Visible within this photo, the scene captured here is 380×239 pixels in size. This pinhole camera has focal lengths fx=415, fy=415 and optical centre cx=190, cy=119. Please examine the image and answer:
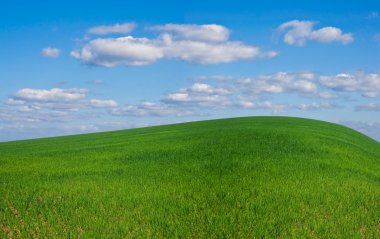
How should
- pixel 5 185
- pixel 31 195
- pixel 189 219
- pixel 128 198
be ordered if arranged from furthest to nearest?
pixel 5 185 < pixel 31 195 < pixel 128 198 < pixel 189 219

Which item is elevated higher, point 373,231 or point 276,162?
point 276,162

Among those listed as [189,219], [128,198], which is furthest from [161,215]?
[128,198]

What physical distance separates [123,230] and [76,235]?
0.97m

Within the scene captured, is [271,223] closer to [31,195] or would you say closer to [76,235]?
[76,235]

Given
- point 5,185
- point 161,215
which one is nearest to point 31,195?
point 5,185

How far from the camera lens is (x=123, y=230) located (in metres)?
8.76

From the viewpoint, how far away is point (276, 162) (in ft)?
50.2

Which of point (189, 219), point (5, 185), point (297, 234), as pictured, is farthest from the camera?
point (5, 185)

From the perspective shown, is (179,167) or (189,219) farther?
(179,167)

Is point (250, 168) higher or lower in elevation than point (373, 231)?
higher

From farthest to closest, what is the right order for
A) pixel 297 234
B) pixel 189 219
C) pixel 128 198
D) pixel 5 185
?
pixel 5 185
pixel 128 198
pixel 189 219
pixel 297 234

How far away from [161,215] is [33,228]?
111 inches

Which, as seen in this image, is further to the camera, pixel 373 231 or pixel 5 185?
pixel 5 185

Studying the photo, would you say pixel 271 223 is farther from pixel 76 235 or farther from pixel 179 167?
pixel 179 167
